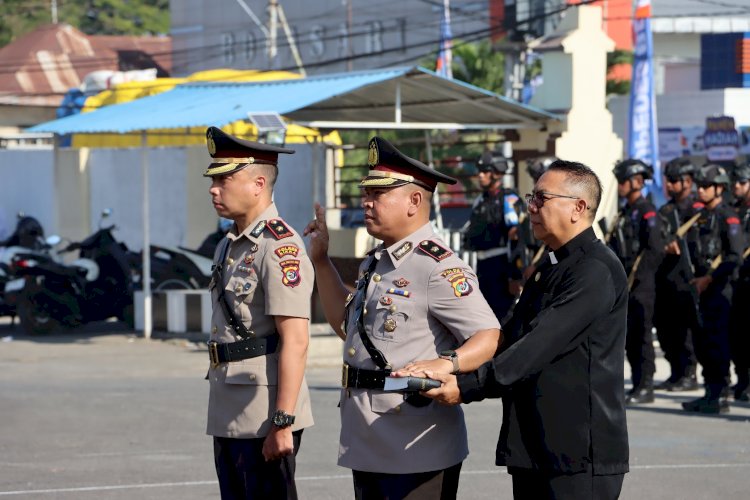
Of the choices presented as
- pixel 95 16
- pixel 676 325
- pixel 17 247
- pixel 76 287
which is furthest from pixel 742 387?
pixel 95 16

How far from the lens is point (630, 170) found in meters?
11.4

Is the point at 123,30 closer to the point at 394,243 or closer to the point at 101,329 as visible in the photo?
the point at 101,329

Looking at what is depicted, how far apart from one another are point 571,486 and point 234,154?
1.94m

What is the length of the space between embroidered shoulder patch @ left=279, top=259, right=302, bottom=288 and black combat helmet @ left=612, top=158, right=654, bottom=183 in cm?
633

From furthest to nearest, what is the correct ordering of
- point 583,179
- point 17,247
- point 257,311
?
point 17,247 → point 257,311 → point 583,179

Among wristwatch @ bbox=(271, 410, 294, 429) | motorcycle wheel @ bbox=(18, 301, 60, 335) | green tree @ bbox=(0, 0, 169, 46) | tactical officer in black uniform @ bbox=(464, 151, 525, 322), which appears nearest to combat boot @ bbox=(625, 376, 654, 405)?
tactical officer in black uniform @ bbox=(464, 151, 525, 322)

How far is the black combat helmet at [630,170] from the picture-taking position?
37.4 feet

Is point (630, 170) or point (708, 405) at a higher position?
point (630, 170)

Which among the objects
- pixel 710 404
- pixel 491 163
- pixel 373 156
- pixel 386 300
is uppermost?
pixel 373 156

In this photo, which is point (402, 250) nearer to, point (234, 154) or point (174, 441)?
point (234, 154)

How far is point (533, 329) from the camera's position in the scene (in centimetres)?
462

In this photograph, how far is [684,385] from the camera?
1252 centimetres

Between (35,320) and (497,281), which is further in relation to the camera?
(35,320)

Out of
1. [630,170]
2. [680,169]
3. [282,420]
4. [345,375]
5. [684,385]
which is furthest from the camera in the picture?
[684,385]
